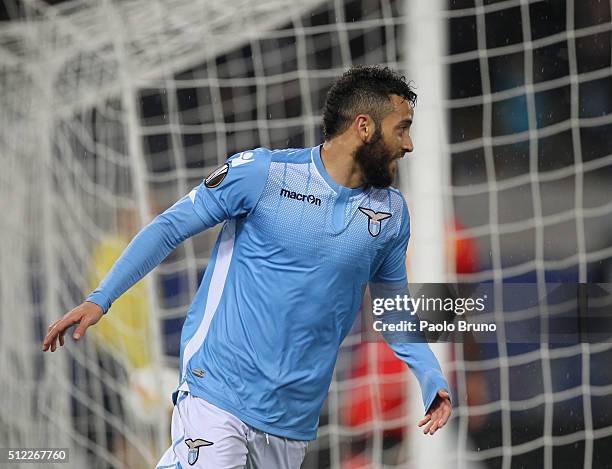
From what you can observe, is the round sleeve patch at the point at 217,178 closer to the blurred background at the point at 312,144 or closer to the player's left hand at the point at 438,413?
the player's left hand at the point at 438,413

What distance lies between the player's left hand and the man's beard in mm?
507

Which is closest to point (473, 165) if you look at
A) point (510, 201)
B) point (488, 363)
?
point (510, 201)

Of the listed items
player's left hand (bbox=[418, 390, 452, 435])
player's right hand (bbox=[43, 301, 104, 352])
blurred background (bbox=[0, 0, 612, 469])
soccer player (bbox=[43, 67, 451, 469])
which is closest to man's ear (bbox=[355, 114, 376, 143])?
soccer player (bbox=[43, 67, 451, 469])

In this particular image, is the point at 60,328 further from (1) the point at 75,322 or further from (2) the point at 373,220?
(2) the point at 373,220

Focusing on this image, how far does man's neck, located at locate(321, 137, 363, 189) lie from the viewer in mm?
2453

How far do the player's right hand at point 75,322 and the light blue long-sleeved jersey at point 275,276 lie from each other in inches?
4.4

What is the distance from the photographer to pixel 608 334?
3490 mm

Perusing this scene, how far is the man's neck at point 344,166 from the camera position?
245cm

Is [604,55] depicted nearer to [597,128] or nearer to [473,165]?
[597,128]

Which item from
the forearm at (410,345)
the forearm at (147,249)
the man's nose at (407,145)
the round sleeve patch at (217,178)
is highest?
the man's nose at (407,145)

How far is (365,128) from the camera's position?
2.44 metres

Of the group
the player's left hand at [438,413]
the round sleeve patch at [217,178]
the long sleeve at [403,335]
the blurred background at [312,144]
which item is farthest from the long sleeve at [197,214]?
the blurred background at [312,144]

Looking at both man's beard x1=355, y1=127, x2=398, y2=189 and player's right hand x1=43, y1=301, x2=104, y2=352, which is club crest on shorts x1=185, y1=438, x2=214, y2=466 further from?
man's beard x1=355, y1=127, x2=398, y2=189

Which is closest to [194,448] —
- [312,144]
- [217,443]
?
[217,443]
